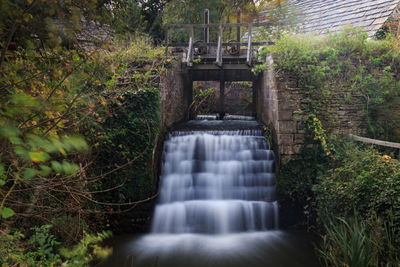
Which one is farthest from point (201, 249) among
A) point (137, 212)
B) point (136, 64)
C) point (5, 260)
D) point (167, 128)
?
point (136, 64)

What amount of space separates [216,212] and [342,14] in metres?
10.1

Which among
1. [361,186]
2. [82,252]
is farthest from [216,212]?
[82,252]

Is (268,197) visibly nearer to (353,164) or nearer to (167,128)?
(353,164)

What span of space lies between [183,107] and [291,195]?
17.1 feet

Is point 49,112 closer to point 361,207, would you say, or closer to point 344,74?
point 361,207

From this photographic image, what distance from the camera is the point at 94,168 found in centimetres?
587

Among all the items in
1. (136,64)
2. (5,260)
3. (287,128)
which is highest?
(136,64)

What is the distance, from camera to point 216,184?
6422 millimetres

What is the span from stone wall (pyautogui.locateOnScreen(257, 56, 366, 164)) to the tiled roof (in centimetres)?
307

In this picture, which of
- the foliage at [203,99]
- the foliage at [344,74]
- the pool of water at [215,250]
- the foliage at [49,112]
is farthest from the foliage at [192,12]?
the pool of water at [215,250]

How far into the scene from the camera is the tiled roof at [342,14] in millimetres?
9516

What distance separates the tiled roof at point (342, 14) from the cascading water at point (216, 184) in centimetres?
497

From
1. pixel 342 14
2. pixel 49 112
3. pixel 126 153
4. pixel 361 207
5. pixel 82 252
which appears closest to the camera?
pixel 49 112

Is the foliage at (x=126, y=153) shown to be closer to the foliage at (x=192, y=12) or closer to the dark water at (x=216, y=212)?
the dark water at (x=216, y=212)
